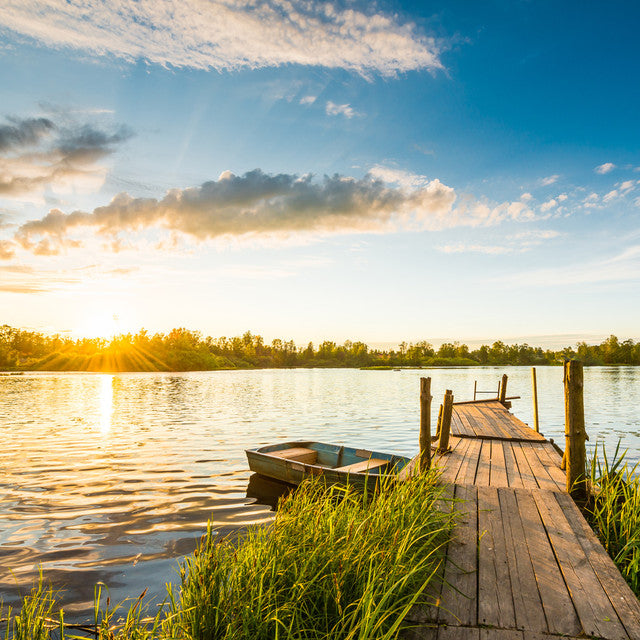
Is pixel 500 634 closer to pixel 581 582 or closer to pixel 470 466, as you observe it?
pixel 581 582

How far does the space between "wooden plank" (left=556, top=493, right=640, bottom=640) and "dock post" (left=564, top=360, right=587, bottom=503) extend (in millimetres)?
1237

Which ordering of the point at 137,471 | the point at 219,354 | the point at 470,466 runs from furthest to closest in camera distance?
the point at 219,354 < the point at 137,471 < the point at 470,466

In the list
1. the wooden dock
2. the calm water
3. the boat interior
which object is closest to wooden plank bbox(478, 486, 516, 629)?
the wooden dock

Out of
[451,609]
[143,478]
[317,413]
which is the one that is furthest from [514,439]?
[317,413]

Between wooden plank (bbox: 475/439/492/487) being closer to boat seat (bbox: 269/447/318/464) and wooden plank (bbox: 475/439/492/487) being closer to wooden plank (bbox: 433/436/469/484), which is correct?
wooden plank (bbox: 433/436/469/484)

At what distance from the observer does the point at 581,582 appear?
493cm

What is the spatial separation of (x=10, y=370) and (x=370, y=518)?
441 ft

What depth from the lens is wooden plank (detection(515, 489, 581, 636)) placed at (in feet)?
14.0

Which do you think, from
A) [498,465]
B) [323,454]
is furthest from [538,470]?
[323,454]

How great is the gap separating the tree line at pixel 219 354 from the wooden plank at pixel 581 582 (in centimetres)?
8260

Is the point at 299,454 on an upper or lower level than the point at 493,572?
lower

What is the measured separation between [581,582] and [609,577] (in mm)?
404

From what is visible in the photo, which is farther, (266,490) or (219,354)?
(219,354)

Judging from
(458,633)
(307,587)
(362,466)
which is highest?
(307,587)
